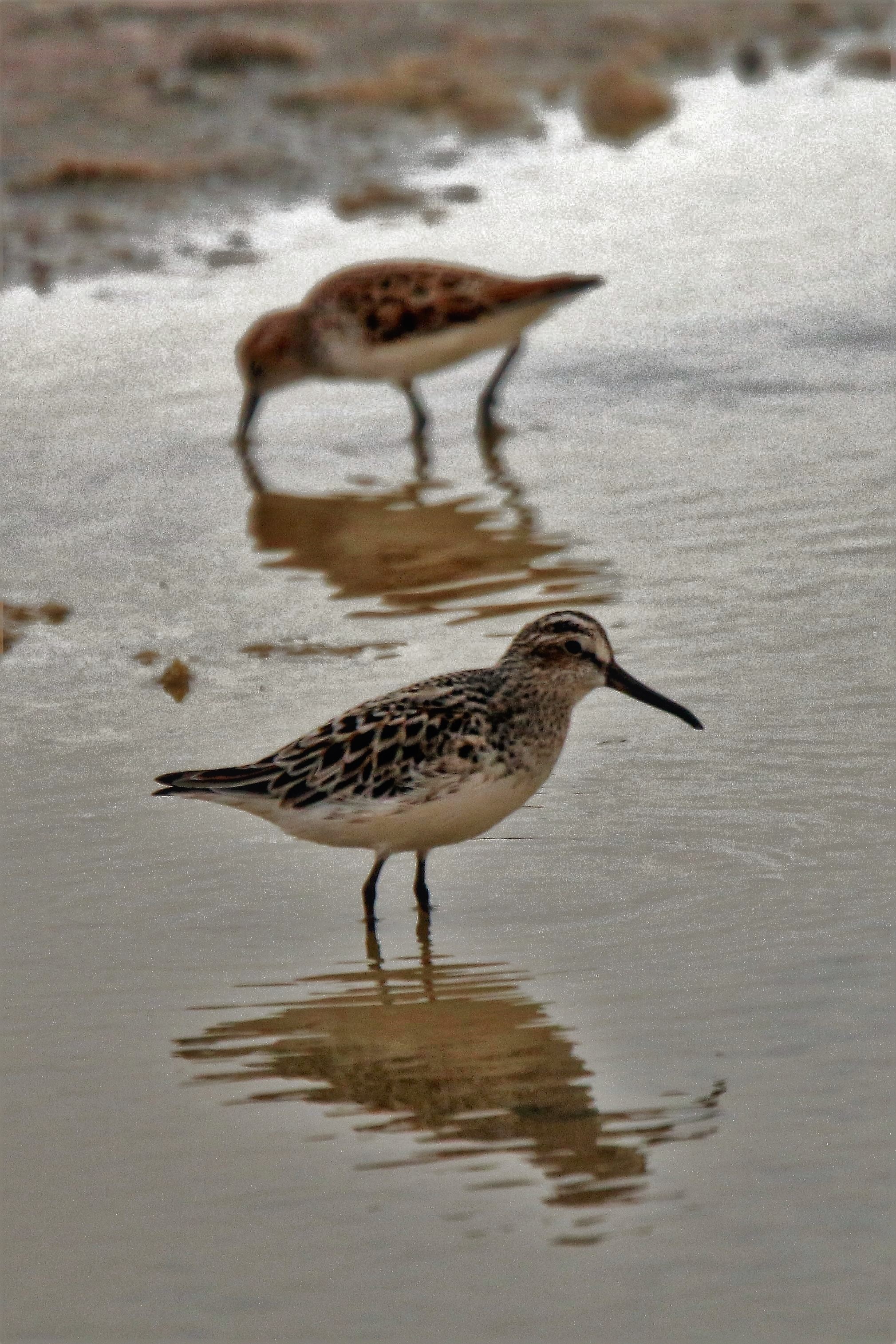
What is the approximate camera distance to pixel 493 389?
1367 cm

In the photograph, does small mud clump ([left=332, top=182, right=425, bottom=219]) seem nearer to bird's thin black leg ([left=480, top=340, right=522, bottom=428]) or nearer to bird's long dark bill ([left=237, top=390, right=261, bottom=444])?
bird's long dark bill ([left=237, top=390, right=261, bottom=444])

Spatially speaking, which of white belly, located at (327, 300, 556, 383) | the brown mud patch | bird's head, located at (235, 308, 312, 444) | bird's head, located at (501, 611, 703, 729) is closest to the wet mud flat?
bird's head, located at (235, 308, 312, 444)

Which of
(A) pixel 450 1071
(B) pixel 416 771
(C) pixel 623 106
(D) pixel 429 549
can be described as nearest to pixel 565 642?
(B) pixel 416 771

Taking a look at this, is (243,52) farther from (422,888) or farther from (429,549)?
(422,888)

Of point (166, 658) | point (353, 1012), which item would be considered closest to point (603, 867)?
point (353, 1012)

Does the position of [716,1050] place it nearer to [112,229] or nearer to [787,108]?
[112,229]

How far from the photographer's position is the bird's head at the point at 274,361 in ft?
45.8

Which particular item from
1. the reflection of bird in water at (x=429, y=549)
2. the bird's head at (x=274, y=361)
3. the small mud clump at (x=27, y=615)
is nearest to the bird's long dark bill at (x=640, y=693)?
the reflection of bird in water at (x=429, y=549)

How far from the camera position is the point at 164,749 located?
8.73 meters

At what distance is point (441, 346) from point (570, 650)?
629 cm

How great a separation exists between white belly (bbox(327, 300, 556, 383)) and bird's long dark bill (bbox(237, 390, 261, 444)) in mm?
698

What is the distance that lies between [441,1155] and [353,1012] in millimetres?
1044

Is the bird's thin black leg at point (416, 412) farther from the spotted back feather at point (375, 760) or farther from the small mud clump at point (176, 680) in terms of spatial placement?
the spotted back feather at point (375, 760)

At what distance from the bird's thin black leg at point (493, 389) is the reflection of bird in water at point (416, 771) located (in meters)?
6.05
